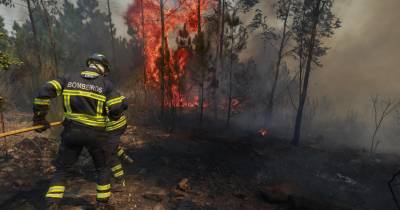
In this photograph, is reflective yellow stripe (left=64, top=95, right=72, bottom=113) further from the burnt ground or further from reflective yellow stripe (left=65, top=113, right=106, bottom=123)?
the burnt ground

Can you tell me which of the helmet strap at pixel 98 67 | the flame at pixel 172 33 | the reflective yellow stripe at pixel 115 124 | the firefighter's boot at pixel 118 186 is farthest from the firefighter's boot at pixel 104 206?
the flame at pixel 172 33

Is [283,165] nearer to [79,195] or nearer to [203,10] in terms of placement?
[79,195]

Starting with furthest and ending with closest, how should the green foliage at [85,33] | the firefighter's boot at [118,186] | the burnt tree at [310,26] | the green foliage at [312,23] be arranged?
the green foliage at [85,33] → the green foliage at [312,23] → the burnt tree at [310,26] → the firefighter's boot at [118,186]

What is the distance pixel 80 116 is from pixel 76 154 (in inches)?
24.6

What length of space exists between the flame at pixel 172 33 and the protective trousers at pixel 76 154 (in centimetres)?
1095

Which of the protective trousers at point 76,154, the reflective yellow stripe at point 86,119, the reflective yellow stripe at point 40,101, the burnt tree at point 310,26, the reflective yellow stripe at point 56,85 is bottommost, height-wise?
the protective trousers at point 76,154

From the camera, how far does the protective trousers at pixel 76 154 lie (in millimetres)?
4285

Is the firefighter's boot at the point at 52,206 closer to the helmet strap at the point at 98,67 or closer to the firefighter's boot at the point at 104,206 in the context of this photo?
the firefighter's boot at the point at 104,206

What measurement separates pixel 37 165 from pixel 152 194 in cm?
330

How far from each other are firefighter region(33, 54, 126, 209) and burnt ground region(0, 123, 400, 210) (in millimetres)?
674

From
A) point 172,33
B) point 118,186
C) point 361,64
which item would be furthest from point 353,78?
point 118,186

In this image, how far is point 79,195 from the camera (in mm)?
5246

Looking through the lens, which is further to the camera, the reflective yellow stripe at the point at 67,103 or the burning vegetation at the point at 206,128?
the burning vegetation at the point at 206,128

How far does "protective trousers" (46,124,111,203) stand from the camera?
4.29 metres
